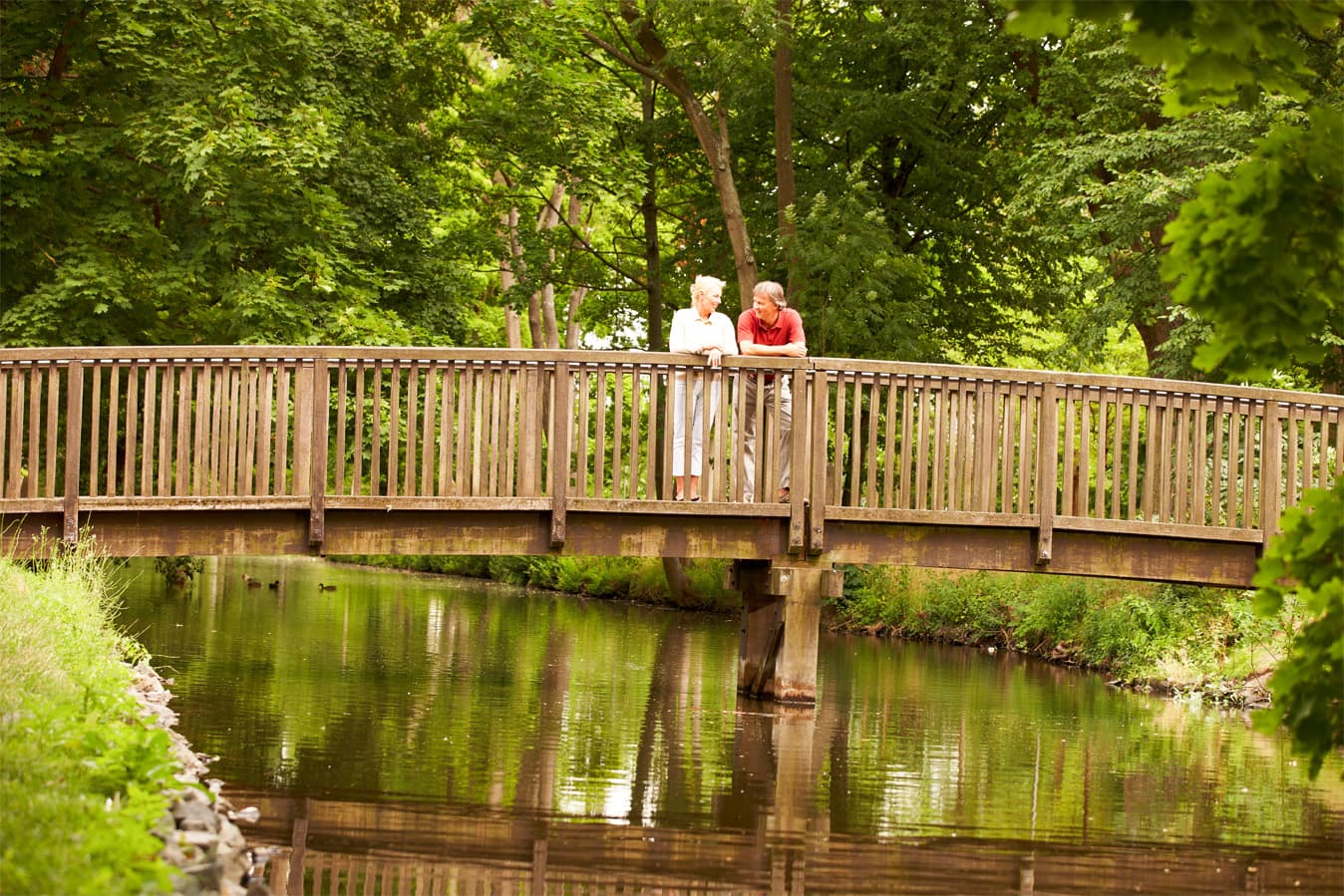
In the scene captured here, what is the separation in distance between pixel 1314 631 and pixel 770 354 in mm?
7998

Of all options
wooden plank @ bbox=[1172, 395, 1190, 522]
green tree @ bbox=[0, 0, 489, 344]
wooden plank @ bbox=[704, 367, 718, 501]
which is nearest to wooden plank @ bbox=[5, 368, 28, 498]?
wooden plank @ bbox=[704, 367, 718, 501]

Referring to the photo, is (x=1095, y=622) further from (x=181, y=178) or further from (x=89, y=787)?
(x=89, y=787)

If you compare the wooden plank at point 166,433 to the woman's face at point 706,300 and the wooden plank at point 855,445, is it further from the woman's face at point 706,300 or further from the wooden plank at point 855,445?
the wooden plank at point 855,445

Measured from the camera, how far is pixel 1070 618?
69.3ft

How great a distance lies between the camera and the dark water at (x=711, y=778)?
7.43m

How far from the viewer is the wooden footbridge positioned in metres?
12.3

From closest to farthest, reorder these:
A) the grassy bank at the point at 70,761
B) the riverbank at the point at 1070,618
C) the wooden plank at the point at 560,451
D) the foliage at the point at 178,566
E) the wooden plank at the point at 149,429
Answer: the grassy bank at the point at 70,761 → the wooden plank at the point at 149,429 → the wooden plank at the point at 560,451 → the riverbank at the point at 1070,618 → the foliage at the point at 178,566

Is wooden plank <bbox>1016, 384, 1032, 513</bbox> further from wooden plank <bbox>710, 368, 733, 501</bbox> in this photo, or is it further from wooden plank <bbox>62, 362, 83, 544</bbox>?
wooden plank <bbox>62, 362, 83, 544</bbox>

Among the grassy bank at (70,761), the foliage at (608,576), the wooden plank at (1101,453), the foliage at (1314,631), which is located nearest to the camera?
the grassy bank at (70,761)

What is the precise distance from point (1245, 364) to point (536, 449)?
747cm

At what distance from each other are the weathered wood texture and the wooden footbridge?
0.07 ft

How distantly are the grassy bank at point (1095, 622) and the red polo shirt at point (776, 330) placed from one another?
5019 millimetres

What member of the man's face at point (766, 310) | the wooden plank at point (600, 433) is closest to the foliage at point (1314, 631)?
the wooden plank at point (600, 433)

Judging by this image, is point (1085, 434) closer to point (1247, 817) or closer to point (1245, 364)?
point (1247, 817)
